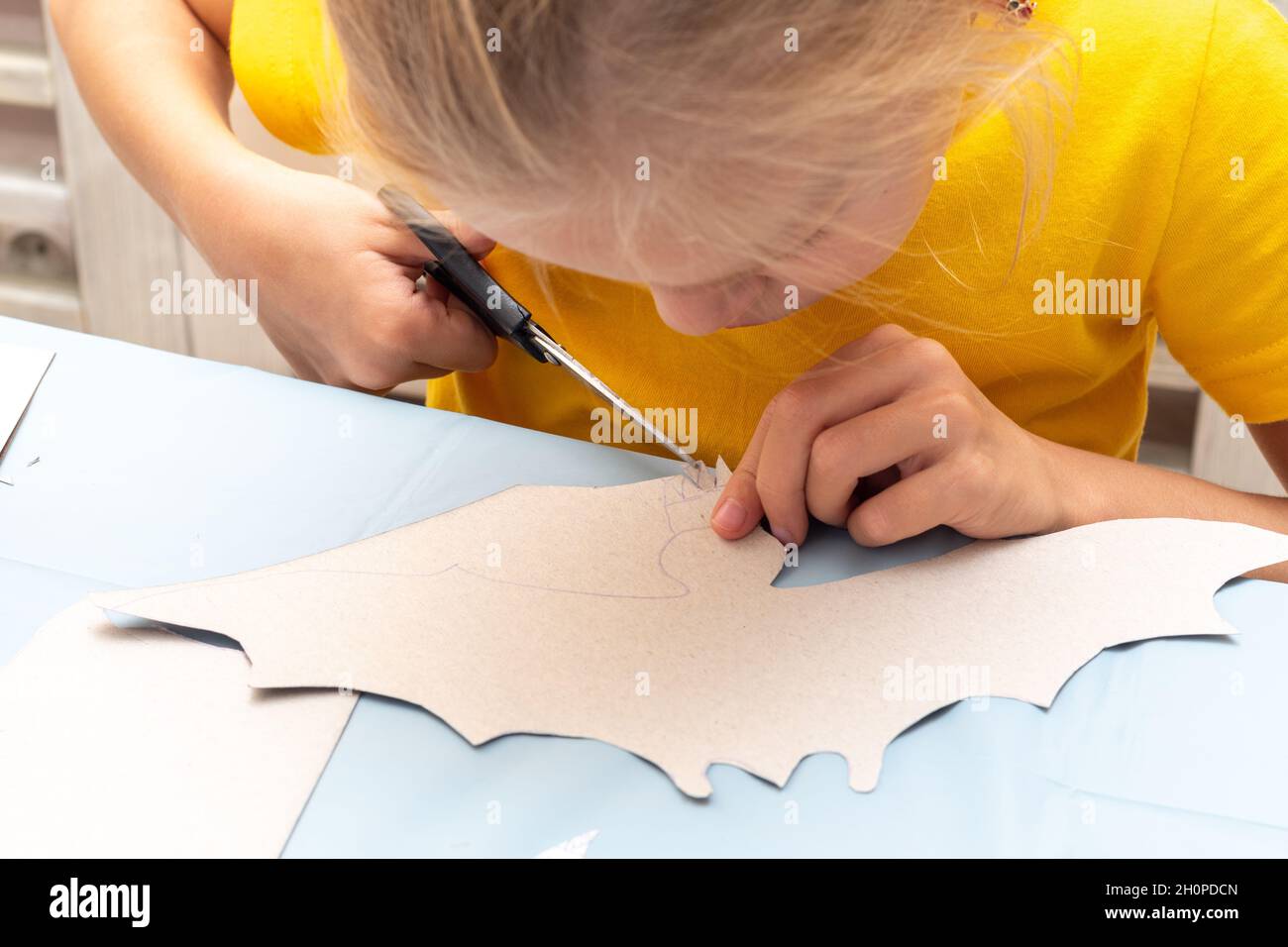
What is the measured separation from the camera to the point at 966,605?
0.44 m

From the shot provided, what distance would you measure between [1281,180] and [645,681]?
14.7 inches

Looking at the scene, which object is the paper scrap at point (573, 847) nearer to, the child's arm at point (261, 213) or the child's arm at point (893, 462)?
the child's arm at point (893, 462)

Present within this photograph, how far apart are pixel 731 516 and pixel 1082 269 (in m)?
0.23

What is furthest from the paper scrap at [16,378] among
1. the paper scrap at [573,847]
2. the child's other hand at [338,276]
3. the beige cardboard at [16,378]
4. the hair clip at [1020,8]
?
the hair clip at [1020,8]

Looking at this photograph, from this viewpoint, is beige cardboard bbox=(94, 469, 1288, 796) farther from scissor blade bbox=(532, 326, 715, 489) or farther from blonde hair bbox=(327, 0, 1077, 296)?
blonde hair bbox=(327, 0, 1077, 296)

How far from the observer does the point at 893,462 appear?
468 millimetres

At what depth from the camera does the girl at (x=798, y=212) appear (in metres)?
0.32

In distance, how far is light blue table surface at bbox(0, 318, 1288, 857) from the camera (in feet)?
1.18

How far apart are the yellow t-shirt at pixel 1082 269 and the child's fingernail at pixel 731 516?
0.43ft

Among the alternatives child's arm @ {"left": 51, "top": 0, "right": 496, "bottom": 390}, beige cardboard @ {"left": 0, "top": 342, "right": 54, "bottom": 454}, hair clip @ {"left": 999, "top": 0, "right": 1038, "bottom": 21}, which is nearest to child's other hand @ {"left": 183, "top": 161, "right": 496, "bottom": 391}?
child's arm @ {"left": 51, "top": 0, "right": 496, "bottom": 390}

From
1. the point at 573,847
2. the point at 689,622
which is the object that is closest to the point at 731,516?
the point at 689,622

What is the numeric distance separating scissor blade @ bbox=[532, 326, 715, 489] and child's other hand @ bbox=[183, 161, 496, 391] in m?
0.05

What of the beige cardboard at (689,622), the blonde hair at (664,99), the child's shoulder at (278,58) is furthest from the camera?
the child's shoulder at (278,58)

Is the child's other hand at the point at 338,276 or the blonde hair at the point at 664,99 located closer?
the blonde hair at the point at 664,99
